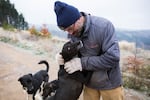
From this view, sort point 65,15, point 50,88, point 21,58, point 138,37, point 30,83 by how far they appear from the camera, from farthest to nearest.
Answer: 1. point 21,58
2. point 138,37
3. point 30,83
4. point 50,88
5. point 65,15

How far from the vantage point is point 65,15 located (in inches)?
67.3

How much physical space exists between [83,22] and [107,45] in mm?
210

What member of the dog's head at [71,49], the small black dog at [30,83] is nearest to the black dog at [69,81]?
the dog's head at [71,49]

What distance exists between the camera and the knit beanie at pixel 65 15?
1708 millimetres

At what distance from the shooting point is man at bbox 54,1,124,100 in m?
1.72

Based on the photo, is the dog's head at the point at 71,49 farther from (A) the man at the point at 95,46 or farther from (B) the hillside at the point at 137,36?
(B) the hillside at the point at 137,36

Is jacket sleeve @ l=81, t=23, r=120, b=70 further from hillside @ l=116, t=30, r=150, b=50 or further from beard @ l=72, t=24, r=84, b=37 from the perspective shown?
hillside @ l=116, t=30, r=150, b=50

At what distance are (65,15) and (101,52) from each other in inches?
13.2

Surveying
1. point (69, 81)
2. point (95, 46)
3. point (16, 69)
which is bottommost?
point (16, 69)

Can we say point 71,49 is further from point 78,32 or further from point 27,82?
point 27,82

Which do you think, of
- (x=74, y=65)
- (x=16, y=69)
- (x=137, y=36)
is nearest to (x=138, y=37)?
(x=137, y=36)

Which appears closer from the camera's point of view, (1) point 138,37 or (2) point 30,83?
(2) point 30,83

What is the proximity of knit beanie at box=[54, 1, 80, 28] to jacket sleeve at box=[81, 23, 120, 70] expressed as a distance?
20 centimetres

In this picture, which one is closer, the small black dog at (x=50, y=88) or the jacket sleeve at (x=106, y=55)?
the jacket sleeve at (x=106, y=55)
